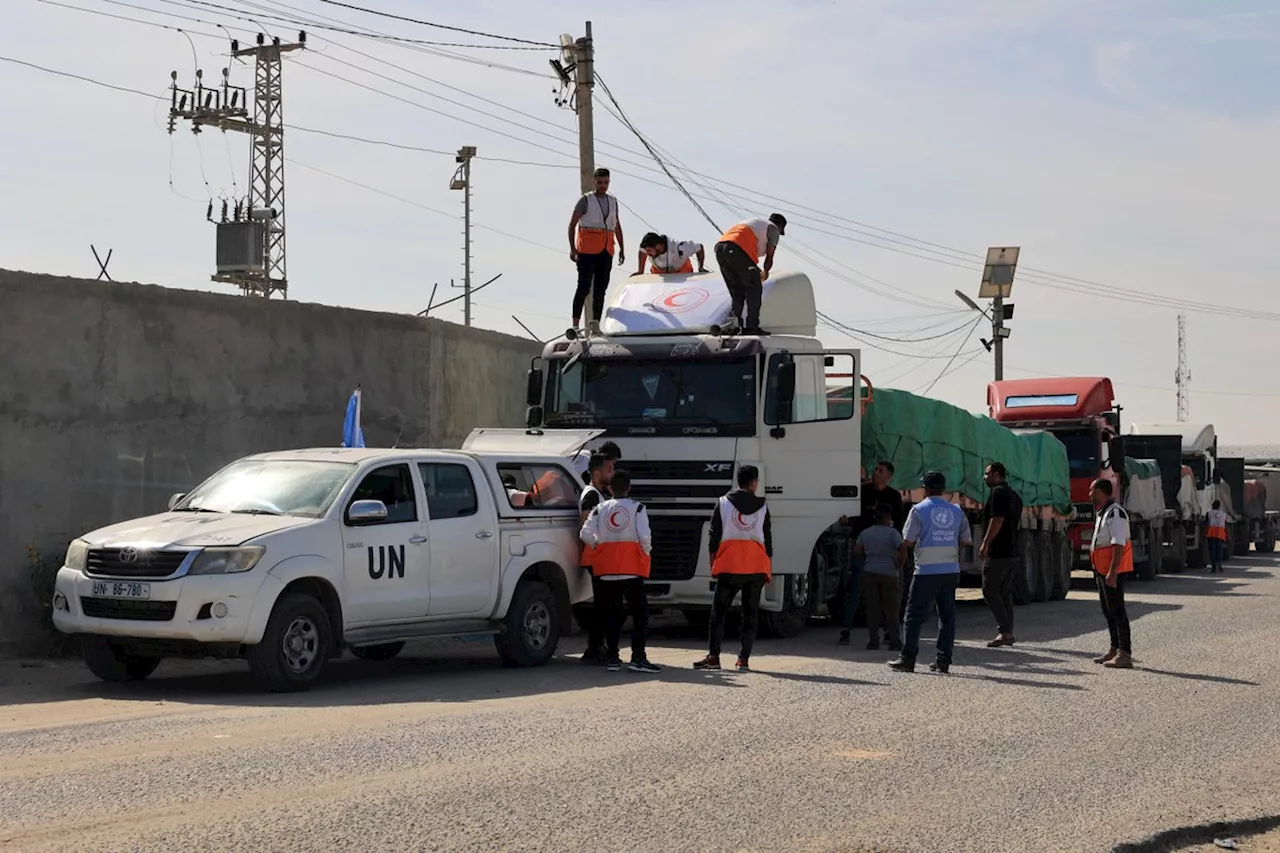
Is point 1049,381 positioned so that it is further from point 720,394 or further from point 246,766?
point 246,766

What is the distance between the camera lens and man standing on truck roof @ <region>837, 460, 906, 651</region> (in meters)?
17.0

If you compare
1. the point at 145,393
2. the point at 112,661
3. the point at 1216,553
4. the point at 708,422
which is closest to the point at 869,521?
the point at 708,422

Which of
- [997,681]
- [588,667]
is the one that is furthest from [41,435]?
[997,681]

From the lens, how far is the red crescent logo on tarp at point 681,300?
59.3ft

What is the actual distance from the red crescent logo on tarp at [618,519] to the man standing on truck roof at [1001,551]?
4597mm

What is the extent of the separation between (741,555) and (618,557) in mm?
1048

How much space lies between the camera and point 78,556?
40.2 feet

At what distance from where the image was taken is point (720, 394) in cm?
1716

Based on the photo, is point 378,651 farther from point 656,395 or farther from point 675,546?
point 656,395

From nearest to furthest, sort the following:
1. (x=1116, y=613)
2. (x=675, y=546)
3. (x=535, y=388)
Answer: (x=1116, y=613), (x=675, y=546), (x=535, y=388)

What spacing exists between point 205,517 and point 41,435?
285 centimetres

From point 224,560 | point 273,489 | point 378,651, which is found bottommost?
point 378,651

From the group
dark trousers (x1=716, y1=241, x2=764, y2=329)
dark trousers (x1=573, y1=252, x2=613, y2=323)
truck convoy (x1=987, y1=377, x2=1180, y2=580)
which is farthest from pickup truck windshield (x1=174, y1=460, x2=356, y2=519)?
truck convoy (x1=987, y1=377, x2=1180, y2=580)

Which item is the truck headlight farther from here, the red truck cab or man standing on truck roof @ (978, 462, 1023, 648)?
the red truck cab
